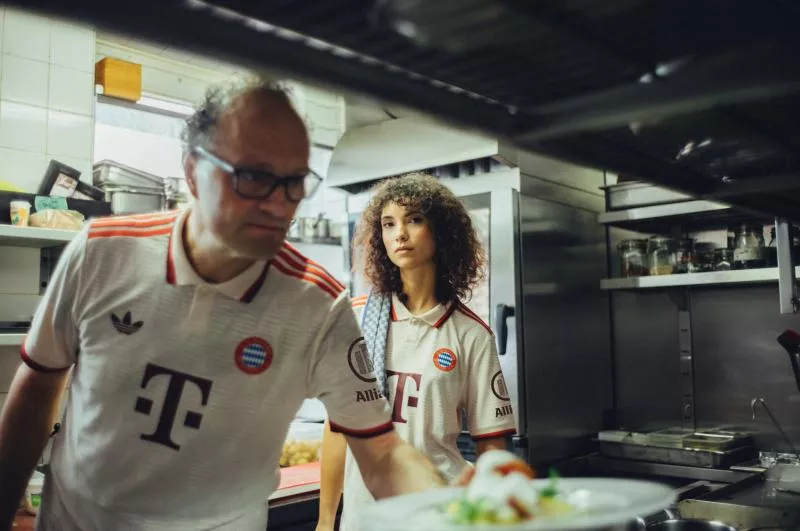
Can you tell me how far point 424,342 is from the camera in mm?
2156

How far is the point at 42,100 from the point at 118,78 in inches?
18.1

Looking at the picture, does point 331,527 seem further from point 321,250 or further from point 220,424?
point 321,250

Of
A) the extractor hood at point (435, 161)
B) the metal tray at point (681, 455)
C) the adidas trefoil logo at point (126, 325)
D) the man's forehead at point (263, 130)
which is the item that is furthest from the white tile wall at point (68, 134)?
the metal tray at point (681, 455)

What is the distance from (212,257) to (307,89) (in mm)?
749

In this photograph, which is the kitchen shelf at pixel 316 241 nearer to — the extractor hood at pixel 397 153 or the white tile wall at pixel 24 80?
the extractor hood at pixel 397 153

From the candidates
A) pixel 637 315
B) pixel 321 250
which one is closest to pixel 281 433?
pixel 637 315

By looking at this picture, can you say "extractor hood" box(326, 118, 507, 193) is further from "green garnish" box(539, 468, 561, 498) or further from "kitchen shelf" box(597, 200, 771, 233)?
"green garnish" box(539, 468, 561, 498)

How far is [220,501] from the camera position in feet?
4.52

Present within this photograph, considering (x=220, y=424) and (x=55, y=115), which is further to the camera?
(x=55, y=115)

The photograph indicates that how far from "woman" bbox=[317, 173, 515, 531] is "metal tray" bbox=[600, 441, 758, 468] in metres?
1.31

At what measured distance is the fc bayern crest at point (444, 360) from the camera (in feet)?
6.82

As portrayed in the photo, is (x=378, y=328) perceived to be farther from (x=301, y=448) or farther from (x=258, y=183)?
(x=258, y=183)

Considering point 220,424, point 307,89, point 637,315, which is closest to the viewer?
point 307,89

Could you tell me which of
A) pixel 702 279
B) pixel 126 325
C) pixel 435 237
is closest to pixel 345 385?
pixel 126 325
